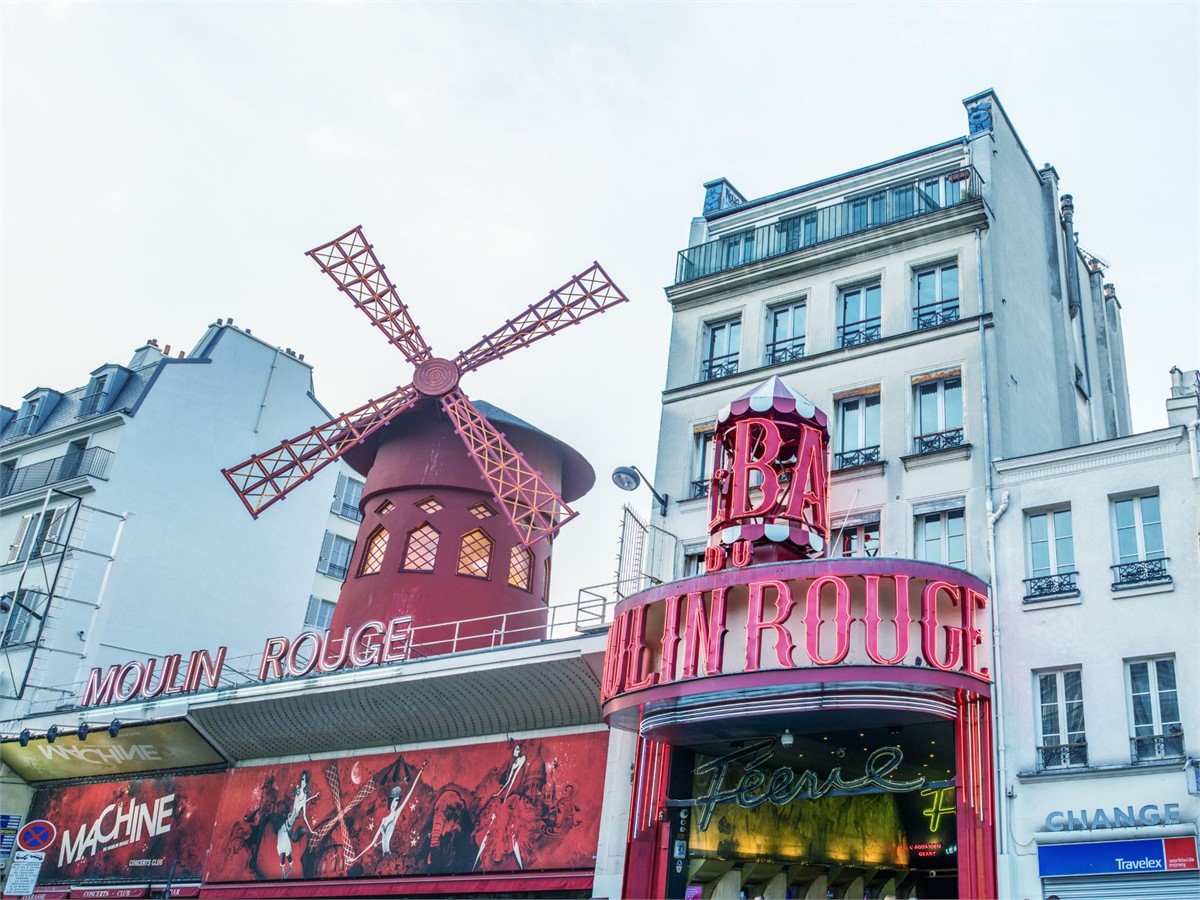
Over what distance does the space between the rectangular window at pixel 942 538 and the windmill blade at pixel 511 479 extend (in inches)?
261

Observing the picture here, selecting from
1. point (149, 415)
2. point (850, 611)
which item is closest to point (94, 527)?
point (149, 415)

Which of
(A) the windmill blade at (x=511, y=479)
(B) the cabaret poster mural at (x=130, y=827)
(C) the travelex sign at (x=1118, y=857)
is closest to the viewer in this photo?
(C) the travelex sign at (x=1118, y=857)

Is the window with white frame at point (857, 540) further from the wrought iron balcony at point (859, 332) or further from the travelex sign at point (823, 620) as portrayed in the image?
the wrought iron balcony at point (859, 332)

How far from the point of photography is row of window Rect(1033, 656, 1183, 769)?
10453 millimetres

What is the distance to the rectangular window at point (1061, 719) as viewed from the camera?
35.5ft

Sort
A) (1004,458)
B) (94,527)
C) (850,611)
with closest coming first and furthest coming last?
(850,611)
(1004,458)
(94,527)

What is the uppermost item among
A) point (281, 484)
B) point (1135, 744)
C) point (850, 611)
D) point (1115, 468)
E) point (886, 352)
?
point (281, 484)

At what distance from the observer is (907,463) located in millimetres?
13164

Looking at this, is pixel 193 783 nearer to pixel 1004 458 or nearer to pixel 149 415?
pixel 149 415

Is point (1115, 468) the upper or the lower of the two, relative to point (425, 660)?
upper

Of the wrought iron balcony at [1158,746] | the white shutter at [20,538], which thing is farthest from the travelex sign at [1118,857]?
the white shutter at [20,538]

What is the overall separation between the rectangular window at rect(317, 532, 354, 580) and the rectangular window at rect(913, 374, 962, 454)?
16.8 metres

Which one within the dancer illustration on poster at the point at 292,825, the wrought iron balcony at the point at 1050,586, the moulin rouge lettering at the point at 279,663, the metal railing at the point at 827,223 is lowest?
the dancer illustration on poster at the point at 292,825

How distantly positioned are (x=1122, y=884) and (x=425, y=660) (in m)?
8.73
